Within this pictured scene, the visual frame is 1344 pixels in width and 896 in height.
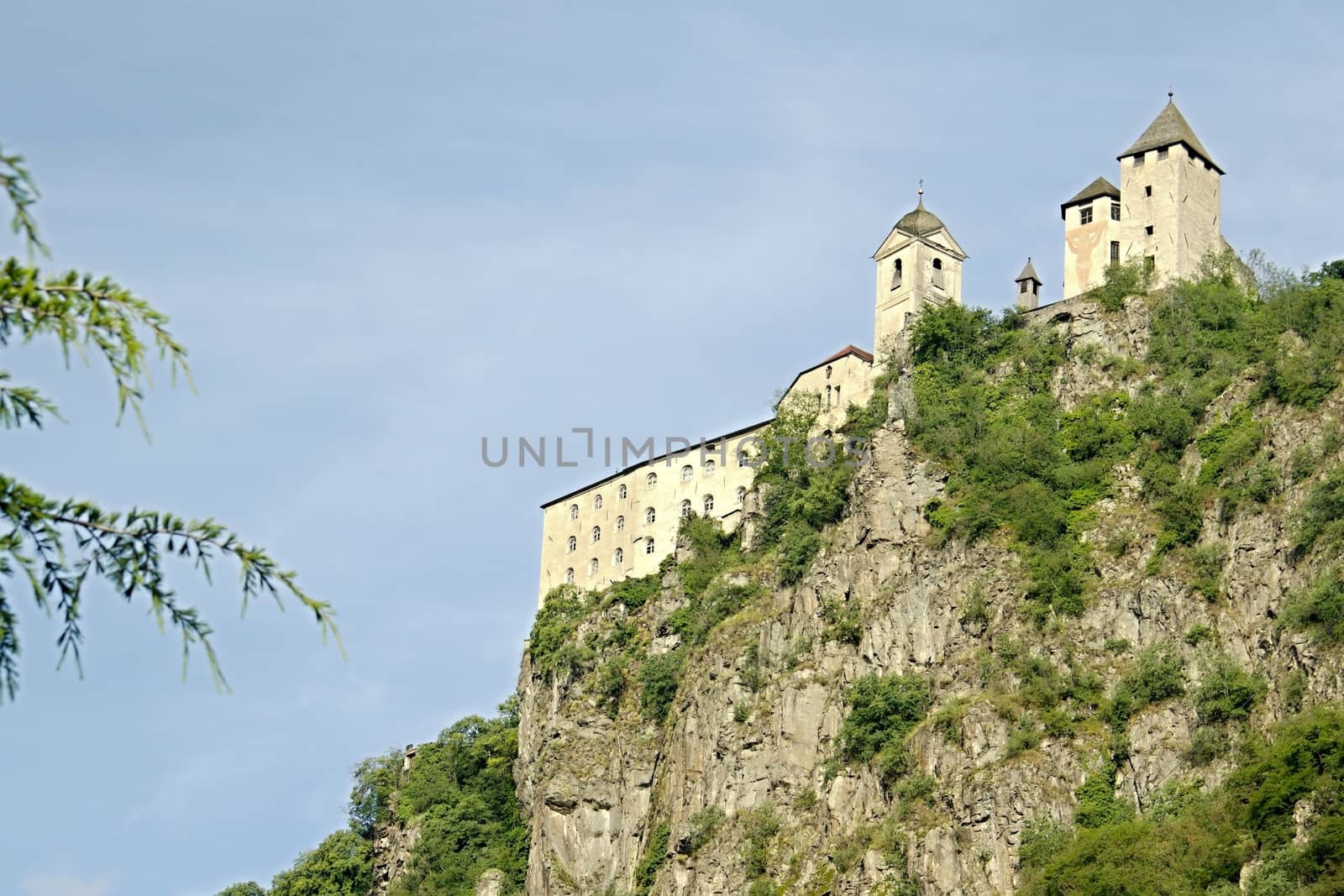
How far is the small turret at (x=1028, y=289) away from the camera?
88081 mm

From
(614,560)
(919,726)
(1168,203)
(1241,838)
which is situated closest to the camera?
(1241,838)

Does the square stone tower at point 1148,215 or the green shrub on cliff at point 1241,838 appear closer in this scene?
the green shrub on cliff at point 1241,838

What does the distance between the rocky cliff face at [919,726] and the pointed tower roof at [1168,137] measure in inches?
318

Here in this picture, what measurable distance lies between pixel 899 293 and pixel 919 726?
77.8ft

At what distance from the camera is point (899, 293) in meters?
88.8

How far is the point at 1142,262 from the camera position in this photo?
276ft

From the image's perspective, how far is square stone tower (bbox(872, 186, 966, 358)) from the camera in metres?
88.3

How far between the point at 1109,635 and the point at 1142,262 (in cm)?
1976

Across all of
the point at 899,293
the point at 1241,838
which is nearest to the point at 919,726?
the point at 1241,838

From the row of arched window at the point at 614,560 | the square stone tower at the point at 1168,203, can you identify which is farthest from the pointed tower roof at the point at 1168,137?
the row of arched window at the point at 614,560

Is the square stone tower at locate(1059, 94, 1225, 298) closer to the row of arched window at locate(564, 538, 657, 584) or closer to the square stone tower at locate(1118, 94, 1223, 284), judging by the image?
the square stone tower at locate(1118, 94, 1223, 284)

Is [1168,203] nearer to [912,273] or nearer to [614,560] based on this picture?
[912,273]

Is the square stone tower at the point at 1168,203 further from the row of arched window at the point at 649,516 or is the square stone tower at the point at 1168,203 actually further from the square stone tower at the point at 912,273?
the row of arched window at the point at 649,516

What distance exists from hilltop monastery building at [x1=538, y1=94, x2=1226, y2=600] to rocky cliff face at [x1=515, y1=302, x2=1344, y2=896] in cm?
372
